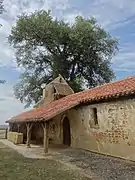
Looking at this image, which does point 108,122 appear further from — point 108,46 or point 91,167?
point 108,46

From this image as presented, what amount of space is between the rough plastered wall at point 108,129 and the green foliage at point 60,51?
55.0 feet

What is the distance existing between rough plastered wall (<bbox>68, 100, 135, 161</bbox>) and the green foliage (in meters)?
16.8

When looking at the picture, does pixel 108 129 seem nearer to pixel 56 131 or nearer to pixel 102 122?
pixel 102 122

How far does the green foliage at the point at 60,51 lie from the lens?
33.4 meters

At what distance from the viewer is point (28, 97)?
3472 cm

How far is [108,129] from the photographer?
1393cm

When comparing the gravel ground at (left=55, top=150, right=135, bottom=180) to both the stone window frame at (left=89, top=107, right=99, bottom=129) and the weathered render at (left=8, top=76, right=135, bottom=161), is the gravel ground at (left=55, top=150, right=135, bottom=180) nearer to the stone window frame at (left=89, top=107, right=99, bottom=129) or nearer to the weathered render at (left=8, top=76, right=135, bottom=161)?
the weathered render at (left=8, top=76, right=135, bottom=161)

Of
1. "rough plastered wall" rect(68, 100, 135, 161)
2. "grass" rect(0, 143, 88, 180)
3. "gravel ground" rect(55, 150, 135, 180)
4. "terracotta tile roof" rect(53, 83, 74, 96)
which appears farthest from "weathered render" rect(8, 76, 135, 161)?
"terracotta tile roof" rect(53, 83, 74, 96)

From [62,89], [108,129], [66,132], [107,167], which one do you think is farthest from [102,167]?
[62,89]

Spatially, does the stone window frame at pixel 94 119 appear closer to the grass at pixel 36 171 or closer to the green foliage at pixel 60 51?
the grass at pixel 36 171

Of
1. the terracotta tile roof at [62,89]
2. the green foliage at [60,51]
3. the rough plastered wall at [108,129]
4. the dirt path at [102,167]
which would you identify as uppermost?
the green foliage at [60,51]

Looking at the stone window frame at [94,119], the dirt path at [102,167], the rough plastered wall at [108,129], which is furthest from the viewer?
the stone window frame at [94,119]

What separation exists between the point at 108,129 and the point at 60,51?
71.2 ft

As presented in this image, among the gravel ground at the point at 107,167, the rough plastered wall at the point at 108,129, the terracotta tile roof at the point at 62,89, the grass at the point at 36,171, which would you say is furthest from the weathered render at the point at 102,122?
the terracotta tile roof at the point at 62,89
